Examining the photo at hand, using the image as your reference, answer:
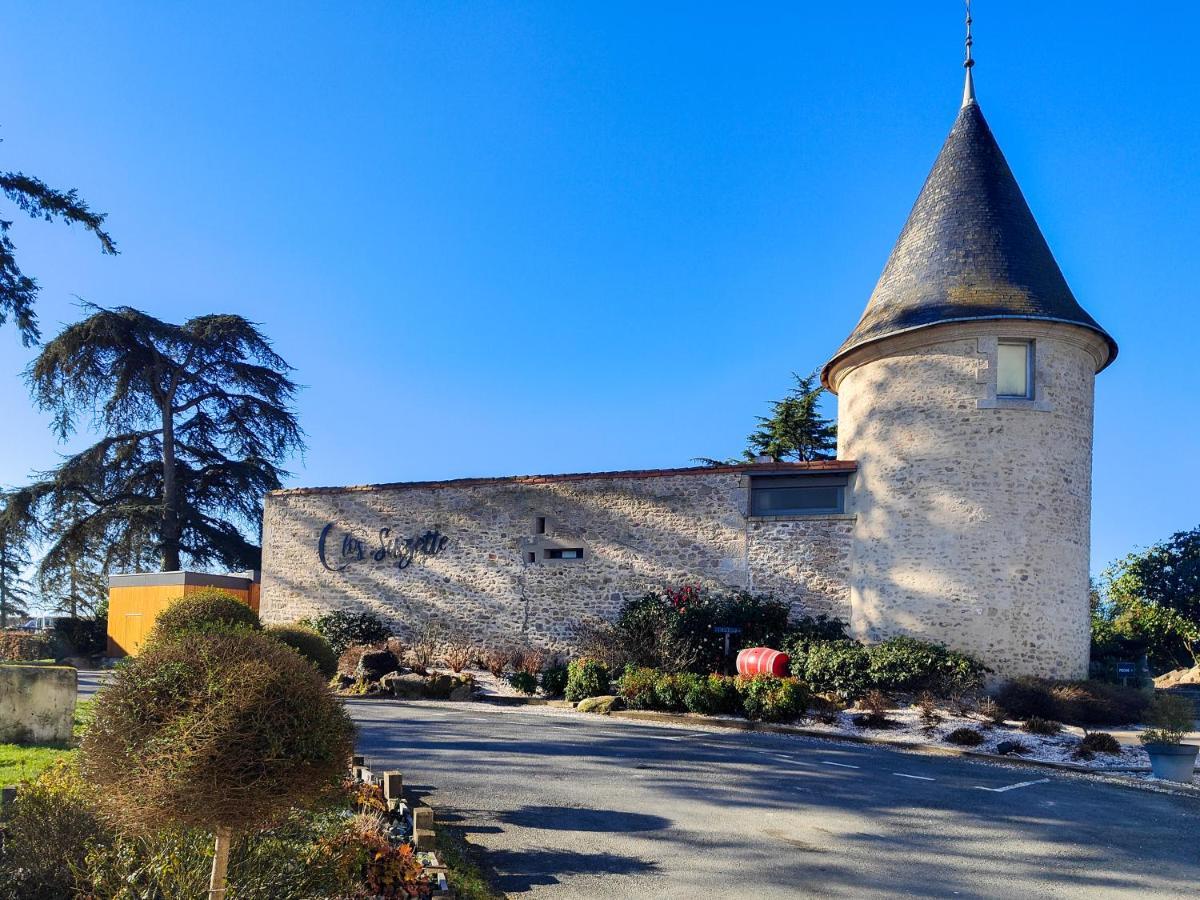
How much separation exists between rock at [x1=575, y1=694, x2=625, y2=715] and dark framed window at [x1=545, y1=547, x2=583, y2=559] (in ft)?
14.6

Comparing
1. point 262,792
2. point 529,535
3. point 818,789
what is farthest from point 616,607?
point 262,792

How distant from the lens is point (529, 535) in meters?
19.8

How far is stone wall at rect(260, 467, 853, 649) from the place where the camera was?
17.7 meters

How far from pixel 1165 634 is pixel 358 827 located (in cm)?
2304

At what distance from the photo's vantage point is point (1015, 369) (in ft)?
52.9

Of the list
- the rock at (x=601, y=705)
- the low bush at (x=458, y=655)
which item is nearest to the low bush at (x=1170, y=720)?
the rock at (x=601, y=705)

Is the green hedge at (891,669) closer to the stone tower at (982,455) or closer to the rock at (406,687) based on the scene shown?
the stone tower at (982,455)

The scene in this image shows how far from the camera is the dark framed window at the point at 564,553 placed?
1934 centimetres

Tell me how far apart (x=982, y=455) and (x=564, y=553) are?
27.9 feet

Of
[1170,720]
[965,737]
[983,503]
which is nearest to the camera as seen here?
[1170,720]

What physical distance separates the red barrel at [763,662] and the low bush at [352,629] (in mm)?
8733

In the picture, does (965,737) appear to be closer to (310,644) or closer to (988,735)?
(988,735)

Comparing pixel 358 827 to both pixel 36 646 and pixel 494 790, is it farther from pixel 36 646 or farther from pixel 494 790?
pixel 36 646

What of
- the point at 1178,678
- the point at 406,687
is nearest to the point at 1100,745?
the point at 406,687
